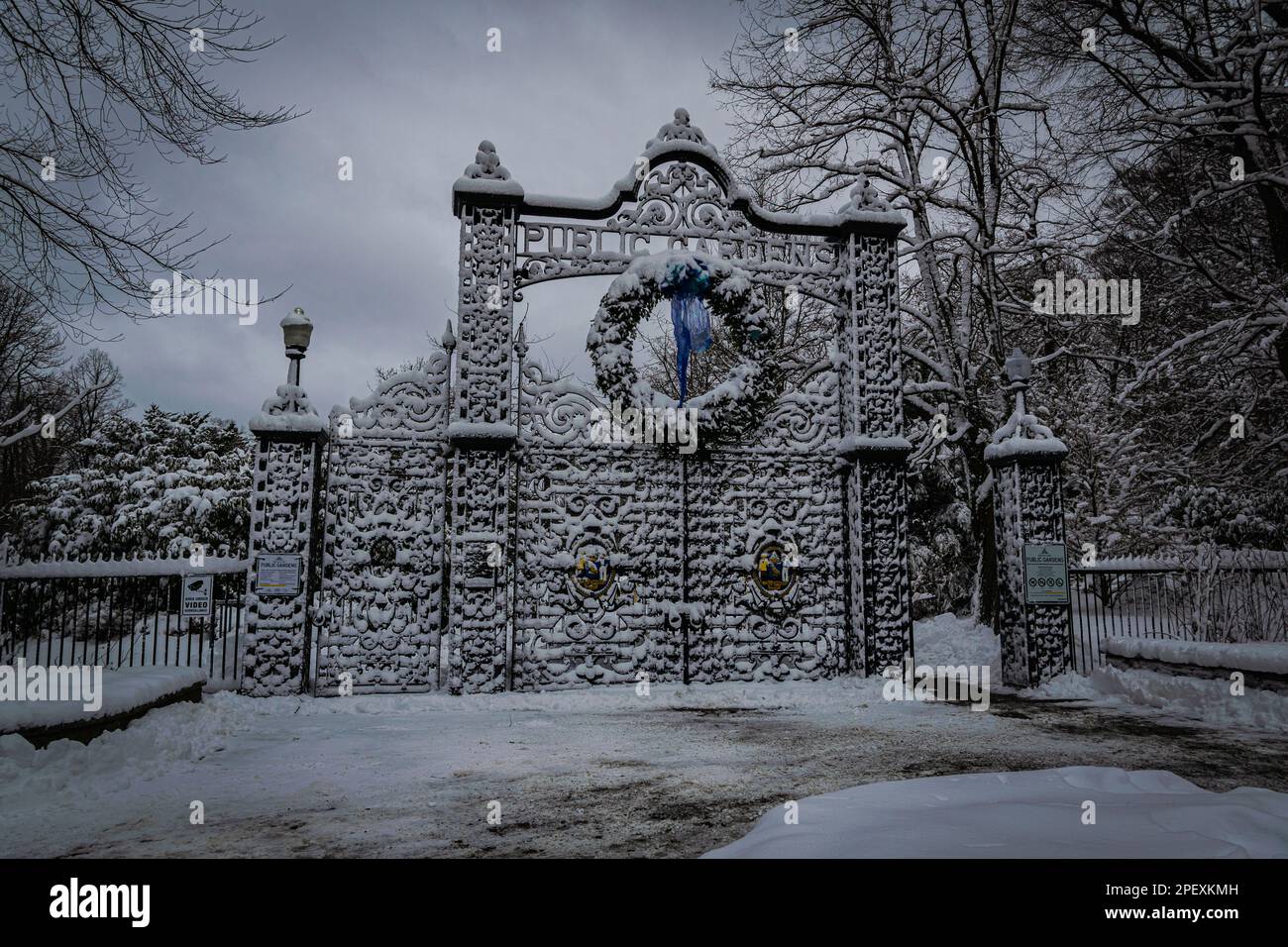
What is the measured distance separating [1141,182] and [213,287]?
1357 centimetres

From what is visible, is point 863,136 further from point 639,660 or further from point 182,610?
point 182,610

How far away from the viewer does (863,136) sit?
16344 mm

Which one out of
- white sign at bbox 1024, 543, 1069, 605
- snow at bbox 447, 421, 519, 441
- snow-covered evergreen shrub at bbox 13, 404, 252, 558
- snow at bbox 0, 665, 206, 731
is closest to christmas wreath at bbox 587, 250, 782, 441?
snow at bbox 447, 421, 519, 441

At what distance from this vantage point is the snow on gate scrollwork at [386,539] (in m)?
9.18

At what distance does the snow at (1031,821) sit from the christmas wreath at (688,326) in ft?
20.0

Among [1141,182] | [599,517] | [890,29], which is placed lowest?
[599,517]

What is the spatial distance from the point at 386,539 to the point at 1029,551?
25.2 feet

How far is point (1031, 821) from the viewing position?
3.58 metres

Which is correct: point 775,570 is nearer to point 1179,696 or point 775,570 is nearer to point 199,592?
point 1179,696

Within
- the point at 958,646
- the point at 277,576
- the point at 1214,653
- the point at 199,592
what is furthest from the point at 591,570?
the point at 958,646

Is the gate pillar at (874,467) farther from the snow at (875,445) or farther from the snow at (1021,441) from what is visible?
the snow at (1021,441)

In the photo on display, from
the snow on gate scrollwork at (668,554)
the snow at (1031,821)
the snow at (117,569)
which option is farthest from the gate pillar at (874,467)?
the snow at (117,569)
